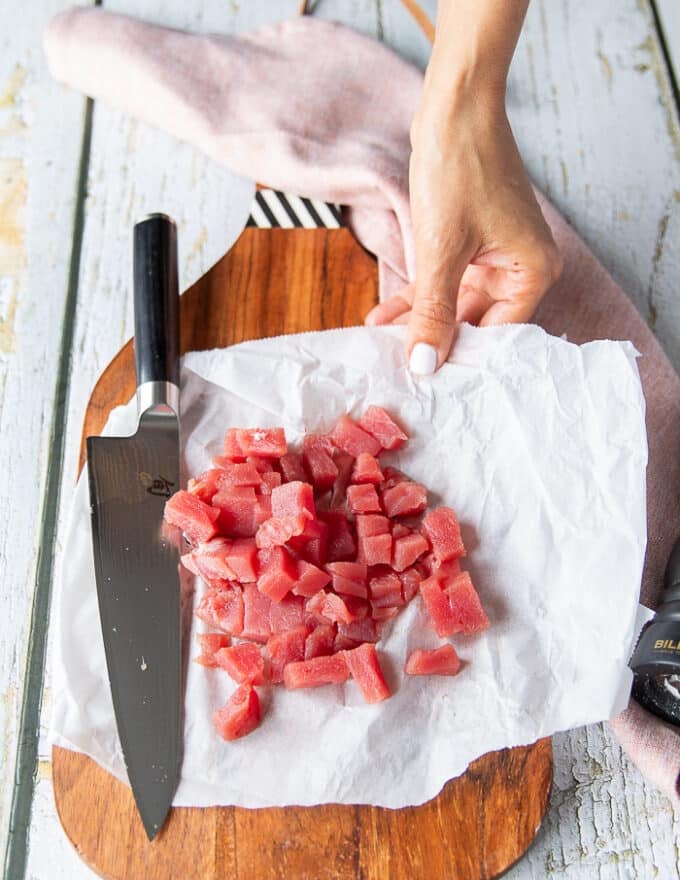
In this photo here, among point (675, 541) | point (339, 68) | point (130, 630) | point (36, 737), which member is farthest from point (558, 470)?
point (339, 68)

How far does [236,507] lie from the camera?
1878 millimetres

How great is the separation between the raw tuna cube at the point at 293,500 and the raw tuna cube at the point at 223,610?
0.19 meters

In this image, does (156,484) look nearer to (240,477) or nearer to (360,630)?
(240,477)

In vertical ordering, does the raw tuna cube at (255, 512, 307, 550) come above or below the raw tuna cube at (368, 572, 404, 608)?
above

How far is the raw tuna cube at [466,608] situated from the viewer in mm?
1765

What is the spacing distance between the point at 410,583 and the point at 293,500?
0.29m

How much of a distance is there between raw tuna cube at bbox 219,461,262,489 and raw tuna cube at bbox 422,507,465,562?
361mm

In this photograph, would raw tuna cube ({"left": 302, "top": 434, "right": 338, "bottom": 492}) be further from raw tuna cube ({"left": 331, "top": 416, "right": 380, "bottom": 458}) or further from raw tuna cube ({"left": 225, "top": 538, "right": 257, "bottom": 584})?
raw tuna cube ({"left": 225, "top": 538, "right": 257, "bottom": 584})

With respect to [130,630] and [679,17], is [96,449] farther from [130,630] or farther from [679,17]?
[679,17]

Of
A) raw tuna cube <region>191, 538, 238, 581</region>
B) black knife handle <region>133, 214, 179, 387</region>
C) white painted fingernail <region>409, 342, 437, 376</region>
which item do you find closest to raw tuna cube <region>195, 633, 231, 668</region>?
raw tuna cube <region>191, 538, 238, 581</region>

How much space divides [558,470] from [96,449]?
979mm

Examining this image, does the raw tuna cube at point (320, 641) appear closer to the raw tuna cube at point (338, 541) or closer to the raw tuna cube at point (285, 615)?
the raw tuna cube at point (285, 615)

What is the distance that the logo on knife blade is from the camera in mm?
1931

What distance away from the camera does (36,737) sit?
74.0 inches
